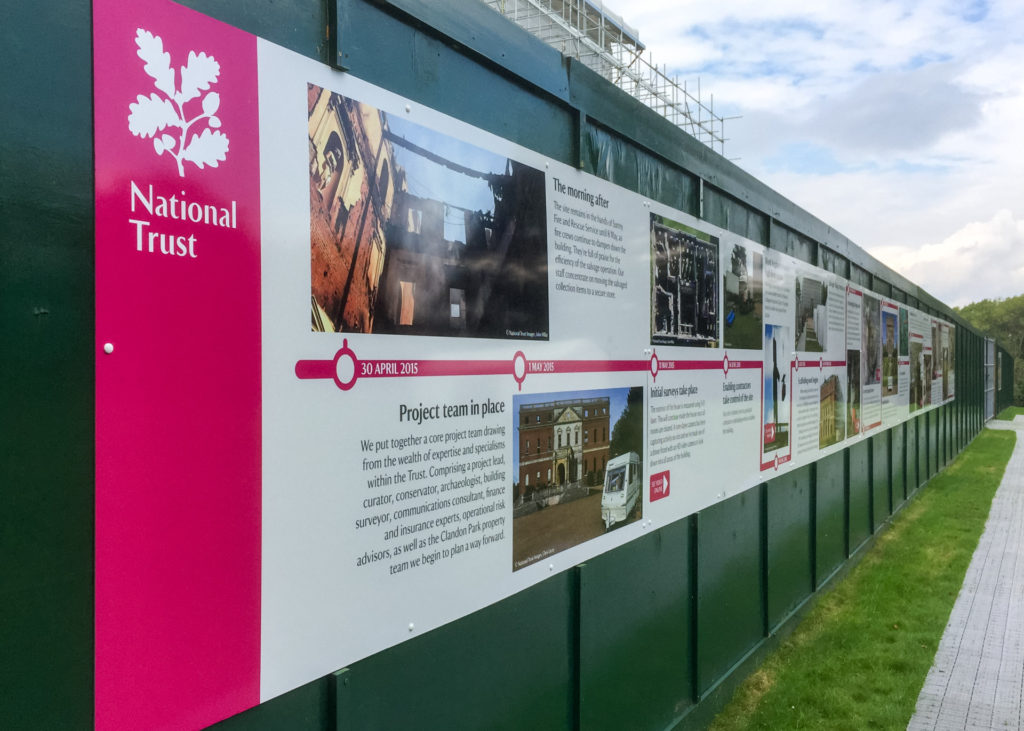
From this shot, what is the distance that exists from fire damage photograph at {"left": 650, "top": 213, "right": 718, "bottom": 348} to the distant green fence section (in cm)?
21

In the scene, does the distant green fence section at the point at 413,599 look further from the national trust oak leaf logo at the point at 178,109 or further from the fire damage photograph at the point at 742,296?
the fire damage photograph at the point at 742,296

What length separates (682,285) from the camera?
3930mm

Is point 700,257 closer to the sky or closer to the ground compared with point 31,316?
closer to the sky

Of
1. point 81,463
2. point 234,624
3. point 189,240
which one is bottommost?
point 234,624

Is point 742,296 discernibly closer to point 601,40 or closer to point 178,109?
point 178,109

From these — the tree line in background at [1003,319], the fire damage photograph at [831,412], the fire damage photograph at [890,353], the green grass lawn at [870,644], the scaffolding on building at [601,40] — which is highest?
the scaffolding on building at [601,40]

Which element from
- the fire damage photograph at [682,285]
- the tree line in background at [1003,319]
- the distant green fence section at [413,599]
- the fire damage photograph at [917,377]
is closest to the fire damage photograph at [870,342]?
the distant green fence section at [413,599]

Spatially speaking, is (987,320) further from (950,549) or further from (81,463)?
(81,463)

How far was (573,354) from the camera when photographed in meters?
2.97

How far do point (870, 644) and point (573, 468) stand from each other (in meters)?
4.06

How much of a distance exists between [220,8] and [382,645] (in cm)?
162

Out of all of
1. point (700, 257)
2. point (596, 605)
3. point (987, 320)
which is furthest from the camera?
point (987, 320)

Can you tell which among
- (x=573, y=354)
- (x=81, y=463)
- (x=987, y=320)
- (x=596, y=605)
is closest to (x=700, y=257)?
(x=573, y=354)

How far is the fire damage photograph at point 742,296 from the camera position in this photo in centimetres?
454
